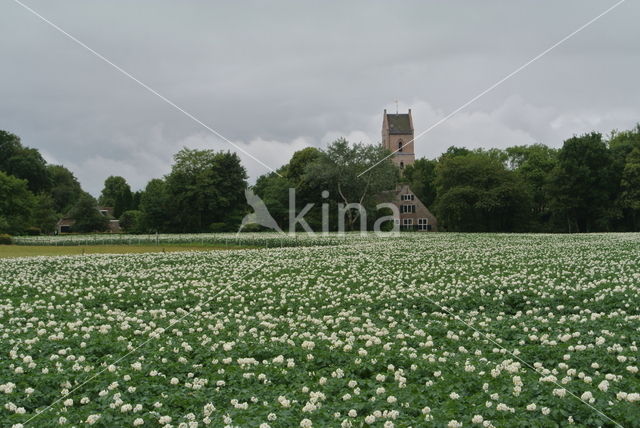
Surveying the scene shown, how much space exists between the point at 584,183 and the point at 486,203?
13.3m

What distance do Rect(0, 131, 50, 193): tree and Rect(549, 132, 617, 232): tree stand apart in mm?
90323

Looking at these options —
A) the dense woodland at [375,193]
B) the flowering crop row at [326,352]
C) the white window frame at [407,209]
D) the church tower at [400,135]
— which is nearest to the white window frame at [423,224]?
the white window frame at [407,209]

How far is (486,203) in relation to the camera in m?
80.3

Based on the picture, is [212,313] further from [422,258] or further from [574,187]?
[574,187]

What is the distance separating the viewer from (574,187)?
76125mm

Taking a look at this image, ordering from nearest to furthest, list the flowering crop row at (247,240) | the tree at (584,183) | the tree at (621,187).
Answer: the flowering crop row at (247,240) < the tree at (621,187) < the tree at (584,183)

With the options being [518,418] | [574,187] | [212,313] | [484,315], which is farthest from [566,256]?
[574,187]

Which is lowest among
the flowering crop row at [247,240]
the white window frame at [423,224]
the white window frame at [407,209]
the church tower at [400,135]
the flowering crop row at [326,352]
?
the flowering crop row at [326,352]

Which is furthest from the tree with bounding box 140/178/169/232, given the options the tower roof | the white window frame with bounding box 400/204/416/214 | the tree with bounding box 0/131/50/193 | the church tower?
the tower roof

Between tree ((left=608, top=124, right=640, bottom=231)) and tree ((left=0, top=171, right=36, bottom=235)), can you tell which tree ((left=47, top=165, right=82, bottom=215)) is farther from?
tree ((left=608, top=124, right=640, bottom=231))

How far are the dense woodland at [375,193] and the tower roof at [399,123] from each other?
61.5 metres

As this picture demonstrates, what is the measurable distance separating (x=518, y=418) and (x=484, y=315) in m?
6.47

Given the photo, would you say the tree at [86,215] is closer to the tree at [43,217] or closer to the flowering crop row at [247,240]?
the tree at [43,217]

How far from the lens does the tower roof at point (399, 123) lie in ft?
511
